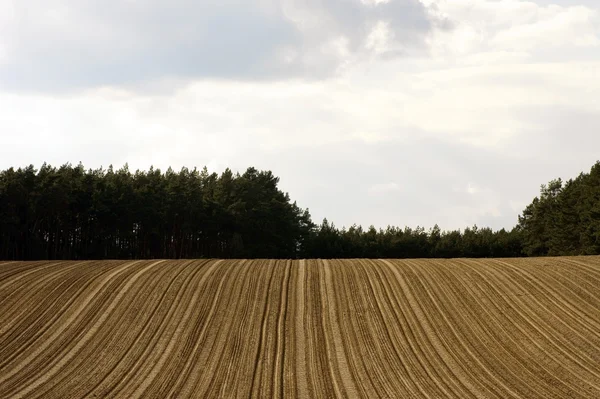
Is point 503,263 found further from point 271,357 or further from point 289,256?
point 289,256

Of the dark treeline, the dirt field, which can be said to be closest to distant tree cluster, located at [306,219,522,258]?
the dark treeline

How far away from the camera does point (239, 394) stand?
23016 millimetres

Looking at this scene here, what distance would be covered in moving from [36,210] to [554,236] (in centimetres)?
5399

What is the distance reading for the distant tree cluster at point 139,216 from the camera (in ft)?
206

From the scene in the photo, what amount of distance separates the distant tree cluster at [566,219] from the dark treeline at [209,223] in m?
0.12

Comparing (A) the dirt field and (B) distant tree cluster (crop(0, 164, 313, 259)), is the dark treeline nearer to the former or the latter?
(B) distant tree cluster (crop(0, 164, 313, 259))

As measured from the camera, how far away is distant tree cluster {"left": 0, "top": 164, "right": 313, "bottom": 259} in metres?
62.7

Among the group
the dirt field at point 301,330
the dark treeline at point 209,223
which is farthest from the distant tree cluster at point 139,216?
the dirt field at point 301,330

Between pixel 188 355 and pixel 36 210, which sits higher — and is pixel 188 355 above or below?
below

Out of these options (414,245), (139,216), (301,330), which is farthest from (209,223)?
(301,330)

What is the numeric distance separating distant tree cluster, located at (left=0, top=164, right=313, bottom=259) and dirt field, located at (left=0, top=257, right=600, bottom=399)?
21.7 metres

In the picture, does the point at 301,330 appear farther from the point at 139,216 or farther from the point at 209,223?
the point at 209,223

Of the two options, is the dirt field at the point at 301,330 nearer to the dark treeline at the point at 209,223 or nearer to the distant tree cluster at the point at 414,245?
the dark treeline at the point at 209,223

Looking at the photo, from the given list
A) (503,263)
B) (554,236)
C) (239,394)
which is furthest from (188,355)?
(554,236)
